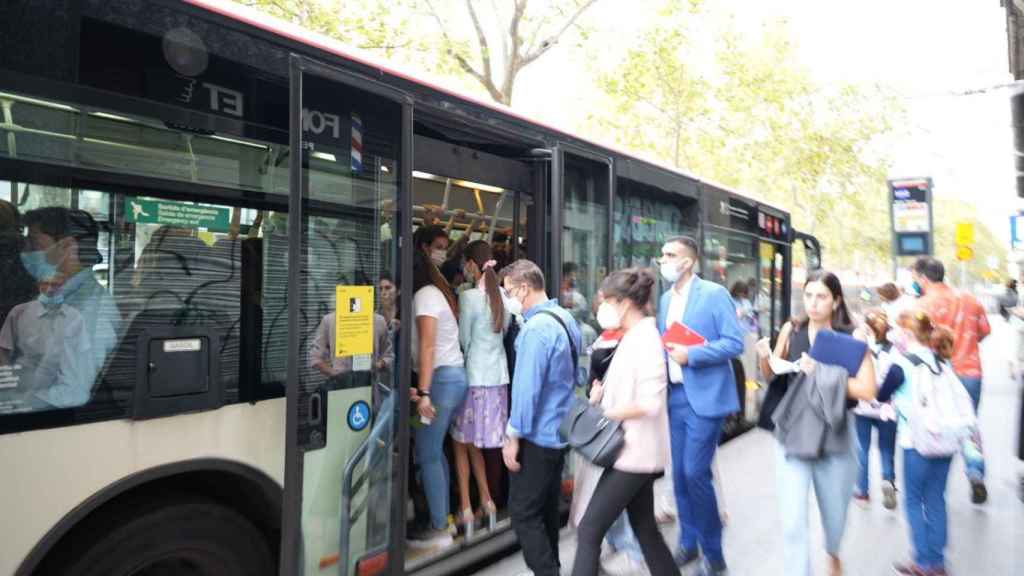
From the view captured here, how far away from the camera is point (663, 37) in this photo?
1727 centimetres

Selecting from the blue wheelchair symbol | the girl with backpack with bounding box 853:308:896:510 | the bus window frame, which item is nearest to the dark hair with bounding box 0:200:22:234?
the blue wheelchair symbol

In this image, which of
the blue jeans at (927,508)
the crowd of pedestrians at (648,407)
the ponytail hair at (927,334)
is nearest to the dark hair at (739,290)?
the crowd of pedestrians at (648,407)

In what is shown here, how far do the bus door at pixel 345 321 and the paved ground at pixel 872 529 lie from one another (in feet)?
4.45

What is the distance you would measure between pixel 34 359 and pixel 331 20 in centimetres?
1117

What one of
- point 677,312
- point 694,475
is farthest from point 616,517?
point 677,312

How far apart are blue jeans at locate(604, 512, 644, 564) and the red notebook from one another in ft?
3.77

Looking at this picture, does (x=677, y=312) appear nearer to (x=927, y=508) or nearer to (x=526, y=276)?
(x=526, y=276)

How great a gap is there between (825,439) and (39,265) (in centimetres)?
355

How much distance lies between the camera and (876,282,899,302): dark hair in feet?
24.2

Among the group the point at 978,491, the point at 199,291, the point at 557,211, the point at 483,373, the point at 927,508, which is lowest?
the point at 978,491

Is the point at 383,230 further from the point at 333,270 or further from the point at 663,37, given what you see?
the point at 663,37

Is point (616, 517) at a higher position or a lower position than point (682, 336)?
lower

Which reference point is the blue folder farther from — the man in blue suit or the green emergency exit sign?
the green emergency exit sign

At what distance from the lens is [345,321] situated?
333 cm
